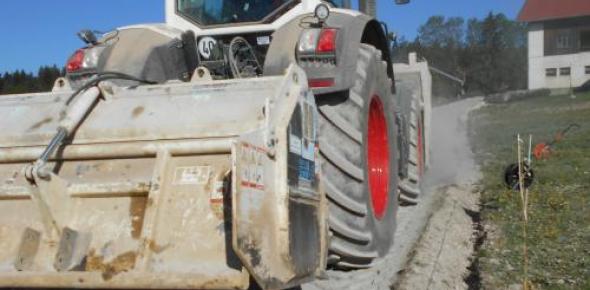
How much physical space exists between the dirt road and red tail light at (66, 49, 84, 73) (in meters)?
2.24

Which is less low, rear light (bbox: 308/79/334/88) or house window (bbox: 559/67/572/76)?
rear light (bbox: 308/79/334/88)

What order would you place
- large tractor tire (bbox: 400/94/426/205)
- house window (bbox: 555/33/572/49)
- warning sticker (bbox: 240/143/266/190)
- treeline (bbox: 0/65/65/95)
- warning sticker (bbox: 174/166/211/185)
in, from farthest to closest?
1. house window (bbox: 555/33/572/49)
2. treeline (bbox: 0/65/65/95)
3. large tractor tire (bbox: 400/94/426/205)
4. warning sticker (bbox: 174/166/211/185)
5. warning sticker (bbox: 240/143/266/190)

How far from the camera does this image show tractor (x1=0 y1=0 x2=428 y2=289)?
3299 mm

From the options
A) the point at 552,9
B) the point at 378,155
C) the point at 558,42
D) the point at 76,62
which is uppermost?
the point at 552,9

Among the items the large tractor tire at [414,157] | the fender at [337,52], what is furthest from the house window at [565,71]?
the fender at [337,52]

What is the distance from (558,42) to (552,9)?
2567mm

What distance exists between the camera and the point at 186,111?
3.81 metres

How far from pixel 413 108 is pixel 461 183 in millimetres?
2197

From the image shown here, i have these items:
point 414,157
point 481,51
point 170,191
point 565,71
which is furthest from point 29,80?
point 481,51

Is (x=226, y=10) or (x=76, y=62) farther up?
(x=226, y=10)

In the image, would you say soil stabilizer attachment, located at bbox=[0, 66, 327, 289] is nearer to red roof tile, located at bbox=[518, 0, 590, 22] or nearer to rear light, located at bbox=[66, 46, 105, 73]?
rear light, located at bbox=[66, 46, 105, 73]

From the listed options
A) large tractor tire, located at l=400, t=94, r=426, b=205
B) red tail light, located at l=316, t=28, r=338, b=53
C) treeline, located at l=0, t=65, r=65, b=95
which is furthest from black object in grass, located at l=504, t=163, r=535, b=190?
treeline, located at l=0, t=65, r=65, b=95

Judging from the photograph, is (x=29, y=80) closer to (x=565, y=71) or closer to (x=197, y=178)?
(x=197, y=178)

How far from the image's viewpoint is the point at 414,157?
27.0 ft
